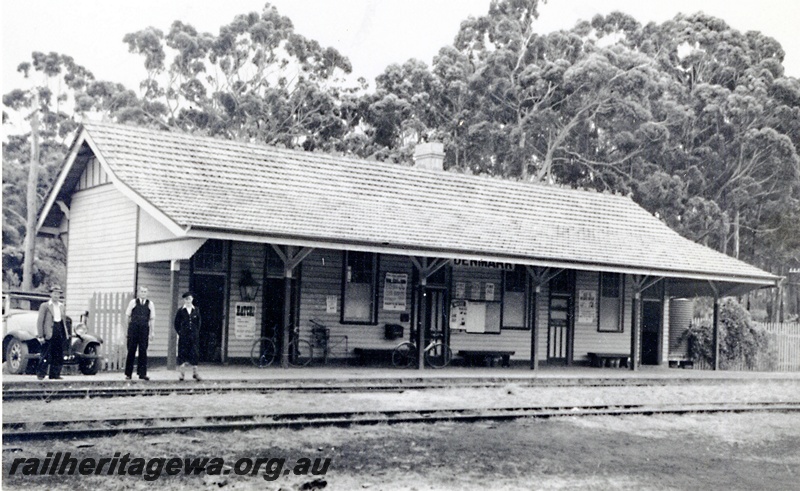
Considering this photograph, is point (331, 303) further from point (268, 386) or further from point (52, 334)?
point (52, 334)

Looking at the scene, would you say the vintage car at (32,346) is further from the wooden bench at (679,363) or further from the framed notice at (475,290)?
the wooden bench at (679,363)

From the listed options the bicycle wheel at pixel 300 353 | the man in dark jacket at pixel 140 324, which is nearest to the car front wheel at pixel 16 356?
the man in dark jacket at pixel 140 324

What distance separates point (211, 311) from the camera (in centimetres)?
1938

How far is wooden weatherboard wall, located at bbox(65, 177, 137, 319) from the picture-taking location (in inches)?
761

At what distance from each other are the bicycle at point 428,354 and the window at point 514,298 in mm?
2021

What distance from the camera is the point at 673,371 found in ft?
79.8

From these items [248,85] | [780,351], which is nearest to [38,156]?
[248,85]

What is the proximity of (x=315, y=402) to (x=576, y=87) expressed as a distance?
28.6 meters

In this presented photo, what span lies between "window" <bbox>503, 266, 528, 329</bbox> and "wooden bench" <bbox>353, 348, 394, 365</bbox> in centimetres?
358

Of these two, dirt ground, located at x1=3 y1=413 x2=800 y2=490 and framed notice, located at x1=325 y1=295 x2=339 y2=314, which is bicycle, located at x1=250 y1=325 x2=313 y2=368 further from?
dirt ground, located at x1=3 y1=413 x2=800 y2=490

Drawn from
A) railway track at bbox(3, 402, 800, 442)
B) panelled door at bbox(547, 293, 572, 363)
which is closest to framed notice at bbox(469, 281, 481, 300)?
panelled door at bbox(547, 293, 572, 363)

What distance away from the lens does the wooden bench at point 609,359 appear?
24.5 m

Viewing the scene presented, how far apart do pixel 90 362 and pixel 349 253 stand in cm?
668

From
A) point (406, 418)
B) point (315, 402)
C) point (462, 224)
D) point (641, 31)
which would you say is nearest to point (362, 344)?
point (462, 224)
